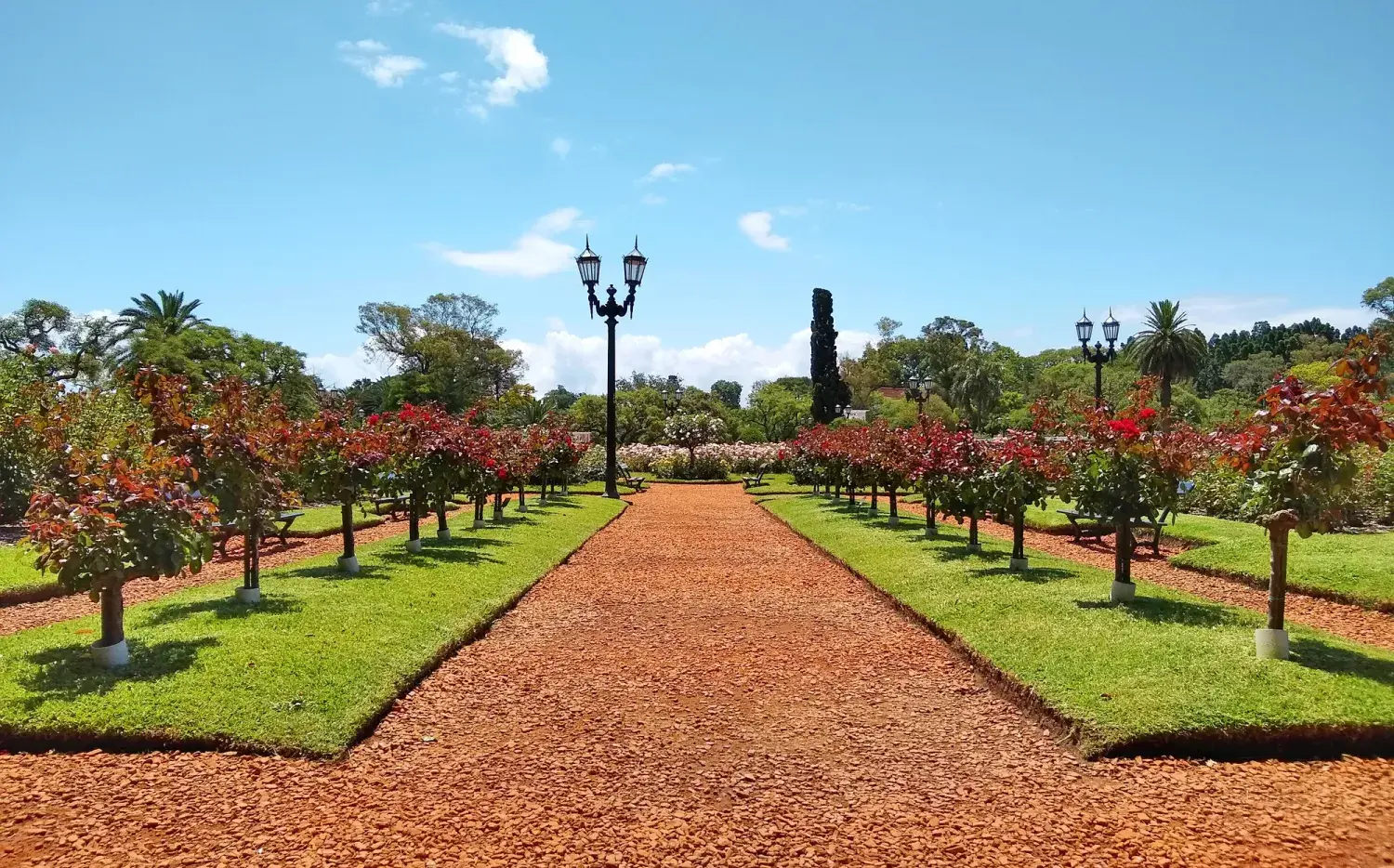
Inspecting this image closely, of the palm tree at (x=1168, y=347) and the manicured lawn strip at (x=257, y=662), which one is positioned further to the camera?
the palm tree at (x=1168, y=347)

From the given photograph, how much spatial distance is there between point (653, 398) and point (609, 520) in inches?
1032

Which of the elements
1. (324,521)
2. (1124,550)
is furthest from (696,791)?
(324,521)

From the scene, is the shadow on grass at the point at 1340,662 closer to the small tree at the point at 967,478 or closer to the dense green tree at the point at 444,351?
the small tree at the point at 967,478

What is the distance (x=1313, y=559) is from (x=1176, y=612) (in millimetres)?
4092

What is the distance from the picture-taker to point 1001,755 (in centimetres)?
450

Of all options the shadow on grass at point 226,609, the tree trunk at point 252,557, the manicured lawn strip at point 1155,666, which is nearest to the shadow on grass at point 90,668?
the shadow on grass at point 226,609

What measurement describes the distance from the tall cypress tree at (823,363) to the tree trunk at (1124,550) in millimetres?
30579

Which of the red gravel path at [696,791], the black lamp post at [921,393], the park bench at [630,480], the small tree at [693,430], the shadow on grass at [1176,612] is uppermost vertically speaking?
the black lamp post at [921,393]

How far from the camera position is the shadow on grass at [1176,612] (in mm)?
6539

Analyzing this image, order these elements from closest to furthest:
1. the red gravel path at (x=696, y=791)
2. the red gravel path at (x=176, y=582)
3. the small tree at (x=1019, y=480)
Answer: the red gravel path at (x=696, y=791) < the red gravel path at (x=176, y=582) < the small tree at (x=1019, y=480)

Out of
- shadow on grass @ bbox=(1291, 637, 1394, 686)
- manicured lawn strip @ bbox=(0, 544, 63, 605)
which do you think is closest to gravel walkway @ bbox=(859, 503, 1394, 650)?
shadow on grass @ bbox=(1291, 637, 1394, 686)

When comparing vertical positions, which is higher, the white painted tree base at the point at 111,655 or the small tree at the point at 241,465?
the small tree at the point at 241,465

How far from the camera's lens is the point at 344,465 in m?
9.30

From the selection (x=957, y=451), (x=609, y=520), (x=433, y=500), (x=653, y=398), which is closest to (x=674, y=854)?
(x=957, y=451)
